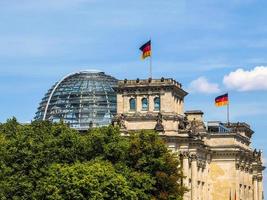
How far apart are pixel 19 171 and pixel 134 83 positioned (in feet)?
137

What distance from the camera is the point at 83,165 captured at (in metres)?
128

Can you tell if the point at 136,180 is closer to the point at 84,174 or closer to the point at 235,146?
the point at 84,174

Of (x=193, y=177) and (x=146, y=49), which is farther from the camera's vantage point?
(x=193, y=177)

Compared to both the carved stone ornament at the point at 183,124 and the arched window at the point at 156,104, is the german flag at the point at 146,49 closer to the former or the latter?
the arched window at the point at 156,104

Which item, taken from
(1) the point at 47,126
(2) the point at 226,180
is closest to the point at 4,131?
(1) the point at 47,126

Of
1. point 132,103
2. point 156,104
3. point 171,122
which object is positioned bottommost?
point 171,122

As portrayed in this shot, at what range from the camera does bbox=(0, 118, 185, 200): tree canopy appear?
412 ft

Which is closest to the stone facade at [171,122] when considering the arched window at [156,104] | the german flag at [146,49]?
the arched window at [156,104]

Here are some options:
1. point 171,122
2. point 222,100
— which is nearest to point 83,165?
point 171,122

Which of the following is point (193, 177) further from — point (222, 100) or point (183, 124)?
point (222, 100)

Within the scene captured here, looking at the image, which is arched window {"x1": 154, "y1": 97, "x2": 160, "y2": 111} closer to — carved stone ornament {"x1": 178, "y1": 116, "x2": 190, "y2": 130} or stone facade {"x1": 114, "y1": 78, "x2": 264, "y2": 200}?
stone facade {"x1": 114, "y1": 78, "x2": 264, "y2": 200}

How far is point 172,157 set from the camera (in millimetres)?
140375

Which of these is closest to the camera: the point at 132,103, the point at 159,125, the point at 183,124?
the point at 159,125

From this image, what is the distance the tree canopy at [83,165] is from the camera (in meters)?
126
